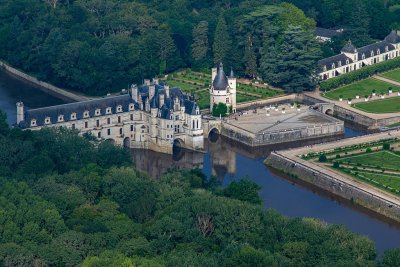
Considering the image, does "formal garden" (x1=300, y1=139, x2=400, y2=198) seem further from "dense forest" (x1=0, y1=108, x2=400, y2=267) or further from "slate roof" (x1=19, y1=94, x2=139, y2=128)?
"slate roof" (x1=19, y1=94, x2=139, y2=128)

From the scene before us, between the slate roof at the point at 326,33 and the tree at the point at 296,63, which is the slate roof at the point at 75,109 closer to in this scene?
the tree at the point at 296,63

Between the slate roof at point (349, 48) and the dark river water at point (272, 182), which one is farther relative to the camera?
the slate roof at point (349, 48)

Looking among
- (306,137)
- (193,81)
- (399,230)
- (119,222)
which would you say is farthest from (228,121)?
(119,222)

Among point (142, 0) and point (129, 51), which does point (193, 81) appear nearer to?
point (129, 51)

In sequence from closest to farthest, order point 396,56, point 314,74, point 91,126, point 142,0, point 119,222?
point 119,222 < point 91,126 < point 314,74 < point 396,56 < point 142,0

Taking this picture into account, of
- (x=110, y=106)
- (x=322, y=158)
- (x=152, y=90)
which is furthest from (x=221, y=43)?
(x=322, y=158)

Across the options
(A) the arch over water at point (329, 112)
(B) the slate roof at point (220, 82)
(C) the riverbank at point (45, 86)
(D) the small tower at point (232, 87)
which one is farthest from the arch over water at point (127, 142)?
(A) the arch over water at point (329, 112)
